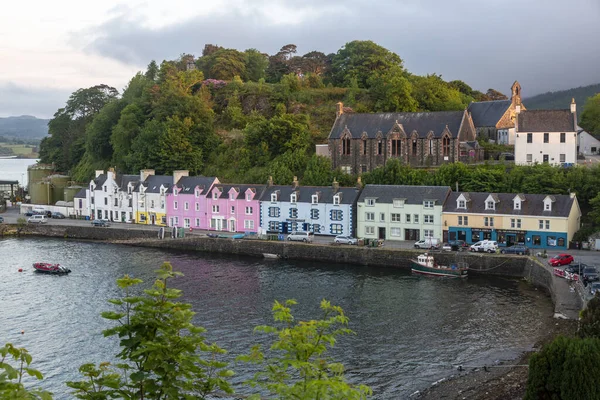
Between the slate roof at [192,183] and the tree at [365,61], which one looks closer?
the slate roof at [192,183]

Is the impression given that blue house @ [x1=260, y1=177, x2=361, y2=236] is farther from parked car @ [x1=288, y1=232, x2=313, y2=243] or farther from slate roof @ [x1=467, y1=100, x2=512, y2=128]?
slate roof @ [x1=467, y1=100, x2=512, y2=128]

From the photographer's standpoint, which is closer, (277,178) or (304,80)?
(277,178)

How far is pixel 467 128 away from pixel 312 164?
56.7ft

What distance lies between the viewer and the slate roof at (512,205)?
52000 mm

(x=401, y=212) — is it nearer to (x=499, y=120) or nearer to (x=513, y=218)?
(x=513, y=218)

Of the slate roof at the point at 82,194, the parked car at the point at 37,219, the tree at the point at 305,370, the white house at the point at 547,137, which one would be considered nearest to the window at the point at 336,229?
the white house at the point at 547,137

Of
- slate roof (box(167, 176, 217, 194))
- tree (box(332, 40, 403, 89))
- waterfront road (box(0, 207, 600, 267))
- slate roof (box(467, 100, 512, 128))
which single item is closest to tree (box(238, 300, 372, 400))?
waterfront road (box(0, 207, 600, 267))

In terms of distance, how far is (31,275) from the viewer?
5084cm

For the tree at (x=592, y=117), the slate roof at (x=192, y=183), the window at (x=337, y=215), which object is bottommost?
the window at (x=337, y=215)

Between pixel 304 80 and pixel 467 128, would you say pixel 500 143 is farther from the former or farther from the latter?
pixel 304 80

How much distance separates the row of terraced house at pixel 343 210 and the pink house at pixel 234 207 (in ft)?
0.33

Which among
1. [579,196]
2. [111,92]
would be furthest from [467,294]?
[111,92]

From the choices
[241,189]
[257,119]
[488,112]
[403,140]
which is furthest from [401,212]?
[257,119]

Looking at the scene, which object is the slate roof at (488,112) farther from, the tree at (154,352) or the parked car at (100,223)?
the tree at (154,352)
